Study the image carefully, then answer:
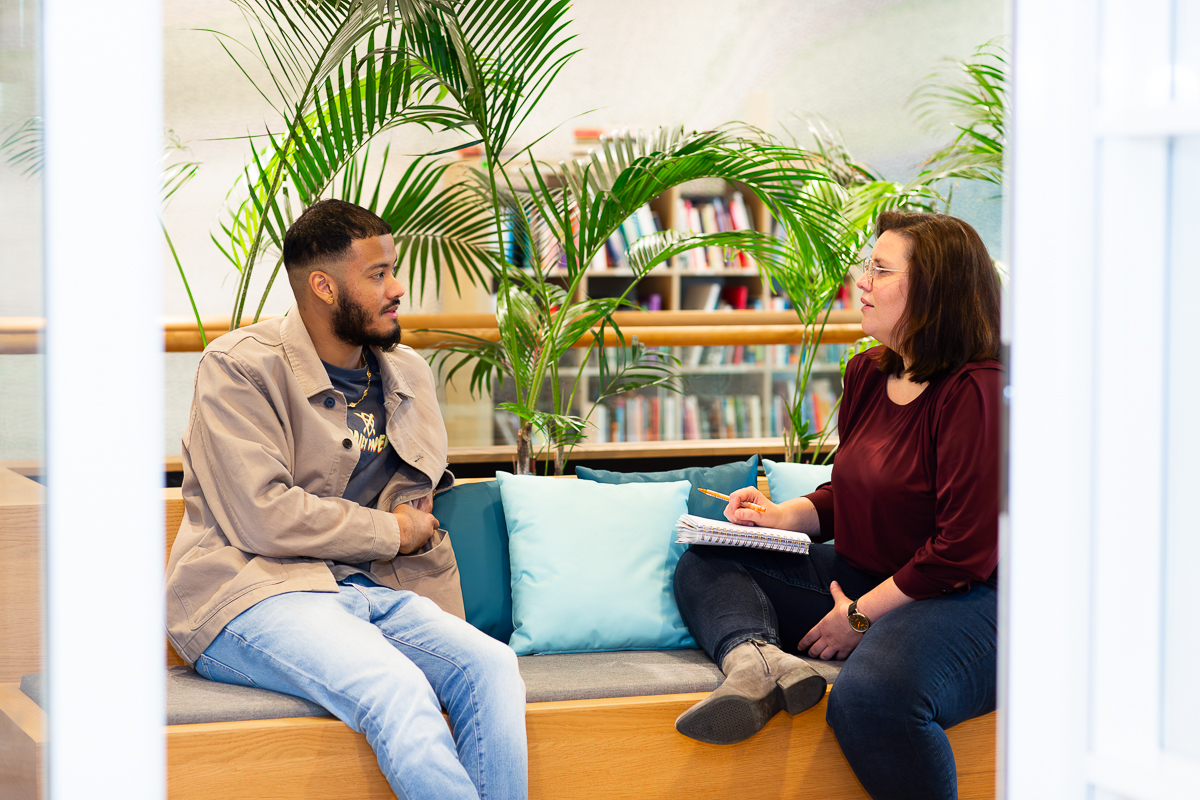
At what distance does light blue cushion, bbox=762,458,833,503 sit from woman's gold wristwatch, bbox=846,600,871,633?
44cm

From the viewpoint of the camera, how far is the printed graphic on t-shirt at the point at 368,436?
188 cm

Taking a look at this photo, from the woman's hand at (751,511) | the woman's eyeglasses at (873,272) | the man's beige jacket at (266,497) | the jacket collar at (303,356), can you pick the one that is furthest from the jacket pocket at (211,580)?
the woman's eyeglasses at (873,272)

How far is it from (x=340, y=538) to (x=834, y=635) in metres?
0.97

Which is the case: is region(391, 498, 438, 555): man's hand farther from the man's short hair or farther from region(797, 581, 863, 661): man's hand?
region(797, 581, 863, 661): man's hand

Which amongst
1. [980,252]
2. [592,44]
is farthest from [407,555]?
[592,44]

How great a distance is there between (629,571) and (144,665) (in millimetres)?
1371

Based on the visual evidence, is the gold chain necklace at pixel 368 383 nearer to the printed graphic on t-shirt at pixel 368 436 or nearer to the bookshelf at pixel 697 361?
the printed graphic on t-shirt at pixel 368 436

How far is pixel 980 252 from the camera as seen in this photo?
1848 mm

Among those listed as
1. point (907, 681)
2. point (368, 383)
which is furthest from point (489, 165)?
point (907, 681)

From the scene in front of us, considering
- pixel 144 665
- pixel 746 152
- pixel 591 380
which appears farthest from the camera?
pixel 591 380

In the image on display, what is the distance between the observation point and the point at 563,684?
1.72 metres

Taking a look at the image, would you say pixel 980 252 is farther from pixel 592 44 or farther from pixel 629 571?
pixel 592 44

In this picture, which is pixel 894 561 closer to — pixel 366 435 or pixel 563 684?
pixel 563 684

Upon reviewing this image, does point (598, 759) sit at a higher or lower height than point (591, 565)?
lower
